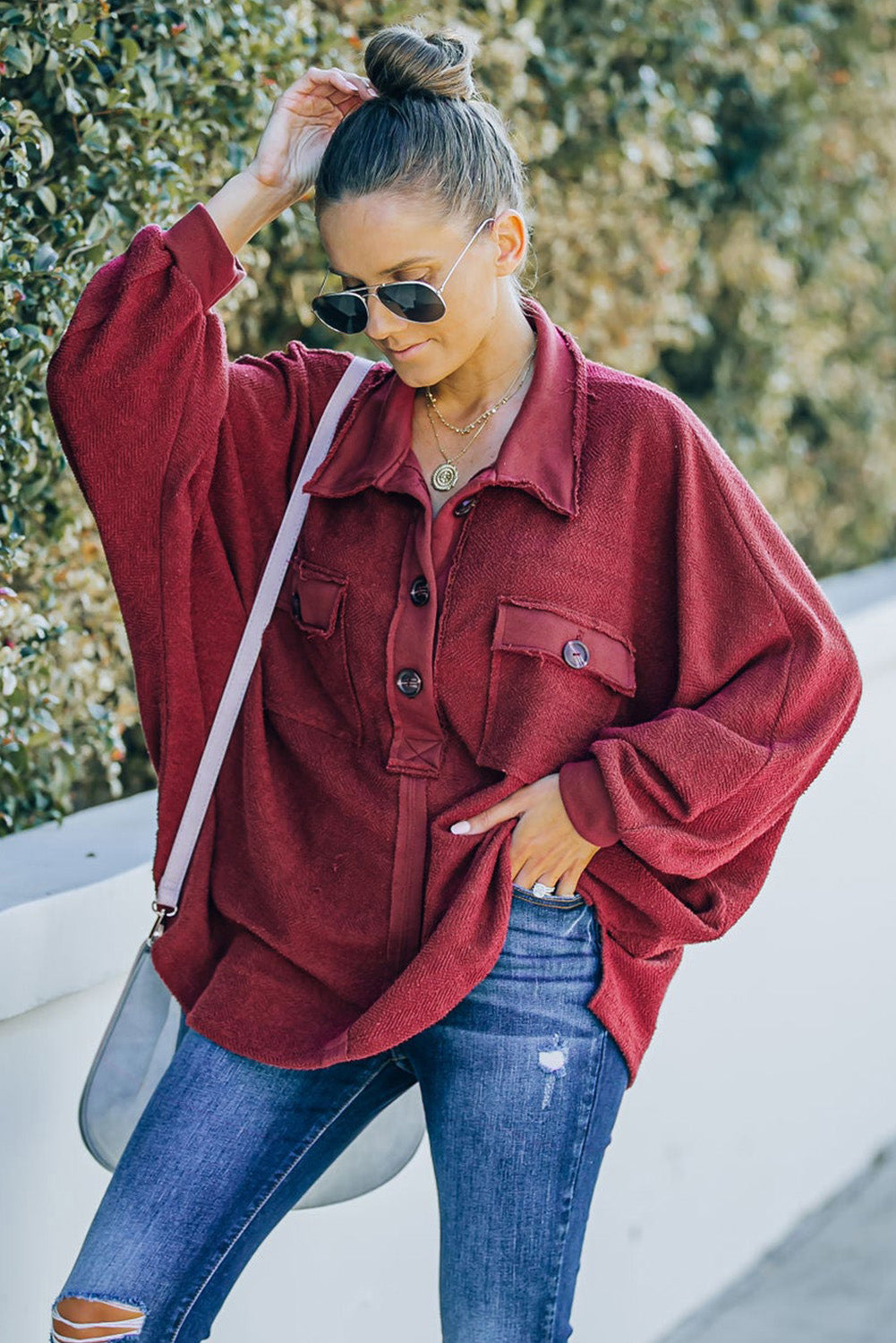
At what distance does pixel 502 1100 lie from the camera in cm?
213

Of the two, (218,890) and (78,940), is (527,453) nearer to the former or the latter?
(218,890)

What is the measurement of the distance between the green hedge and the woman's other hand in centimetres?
80

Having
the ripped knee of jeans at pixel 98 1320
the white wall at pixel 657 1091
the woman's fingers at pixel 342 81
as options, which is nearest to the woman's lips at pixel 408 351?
the woman's fingers at pixel 342 81

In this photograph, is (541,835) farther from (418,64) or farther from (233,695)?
(418,64)

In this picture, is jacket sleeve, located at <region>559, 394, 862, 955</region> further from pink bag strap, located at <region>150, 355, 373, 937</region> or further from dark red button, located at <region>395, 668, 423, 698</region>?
pink bag strap, located at <region>150, 355, 373, 937</region>

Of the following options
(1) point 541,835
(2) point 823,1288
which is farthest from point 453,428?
(2) point 823,1288

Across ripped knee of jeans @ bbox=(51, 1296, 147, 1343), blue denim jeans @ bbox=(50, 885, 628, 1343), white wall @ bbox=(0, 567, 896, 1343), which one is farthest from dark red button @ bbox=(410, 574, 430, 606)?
ripped knee of jeans @ bbox=(51, 1296, 147, 1343)

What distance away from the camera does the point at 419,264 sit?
2.16 meters

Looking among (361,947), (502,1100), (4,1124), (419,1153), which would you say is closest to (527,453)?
(361,947)

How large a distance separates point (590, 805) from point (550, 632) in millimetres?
226

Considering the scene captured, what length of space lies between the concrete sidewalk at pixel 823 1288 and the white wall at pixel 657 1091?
55 mm

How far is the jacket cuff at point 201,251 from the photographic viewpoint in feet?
7.50

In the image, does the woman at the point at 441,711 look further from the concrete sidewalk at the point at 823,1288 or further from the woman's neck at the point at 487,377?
the concrete sidewalk at the point at 823,1288

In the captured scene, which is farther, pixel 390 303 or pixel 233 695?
pixel 233 695
